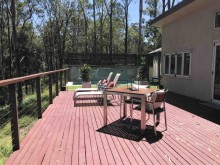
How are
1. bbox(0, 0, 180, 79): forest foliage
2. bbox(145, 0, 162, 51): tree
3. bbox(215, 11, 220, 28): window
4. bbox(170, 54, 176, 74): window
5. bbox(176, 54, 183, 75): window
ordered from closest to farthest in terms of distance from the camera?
bbox(215, 11, 220, 28): window < bbox(176, 54, 183, 75): window < bbox(170, 54, 176, 74): window < bbox(0, 0, 180, 79): forest foliage < bbox(145, 0, 162, 51): tree

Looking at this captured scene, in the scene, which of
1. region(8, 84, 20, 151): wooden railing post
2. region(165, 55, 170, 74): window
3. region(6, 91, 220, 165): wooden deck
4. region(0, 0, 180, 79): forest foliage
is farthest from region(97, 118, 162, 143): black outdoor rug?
region(0, 0, 180, 79): forest foliage

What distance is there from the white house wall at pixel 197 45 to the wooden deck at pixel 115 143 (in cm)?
272

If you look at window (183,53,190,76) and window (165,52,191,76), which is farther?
window (165,52,191,76)

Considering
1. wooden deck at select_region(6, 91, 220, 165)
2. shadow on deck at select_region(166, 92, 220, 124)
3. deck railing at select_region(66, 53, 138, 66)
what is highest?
deck railing at select_region(66, 53, 138, 66)

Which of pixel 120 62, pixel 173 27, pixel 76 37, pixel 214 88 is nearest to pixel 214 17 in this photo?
pixel 214 88

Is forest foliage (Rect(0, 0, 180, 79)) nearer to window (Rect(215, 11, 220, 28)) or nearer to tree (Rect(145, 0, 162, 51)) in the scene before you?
tree (Rect(145, 0, 162, 51))

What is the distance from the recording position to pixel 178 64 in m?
9.47

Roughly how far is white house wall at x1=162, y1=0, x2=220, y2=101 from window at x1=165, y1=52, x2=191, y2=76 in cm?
23

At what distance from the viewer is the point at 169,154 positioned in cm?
313

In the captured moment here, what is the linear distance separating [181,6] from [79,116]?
510cm

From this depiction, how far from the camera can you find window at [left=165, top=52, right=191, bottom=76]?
8.70 meters

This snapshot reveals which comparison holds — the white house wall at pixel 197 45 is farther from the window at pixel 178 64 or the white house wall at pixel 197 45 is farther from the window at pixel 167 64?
the window at pixel 167 64

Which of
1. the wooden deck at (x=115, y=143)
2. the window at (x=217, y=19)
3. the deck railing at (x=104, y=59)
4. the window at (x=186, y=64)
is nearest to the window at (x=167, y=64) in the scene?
the window at (x=186, y=64)

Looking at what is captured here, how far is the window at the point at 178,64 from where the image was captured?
28.5ft
